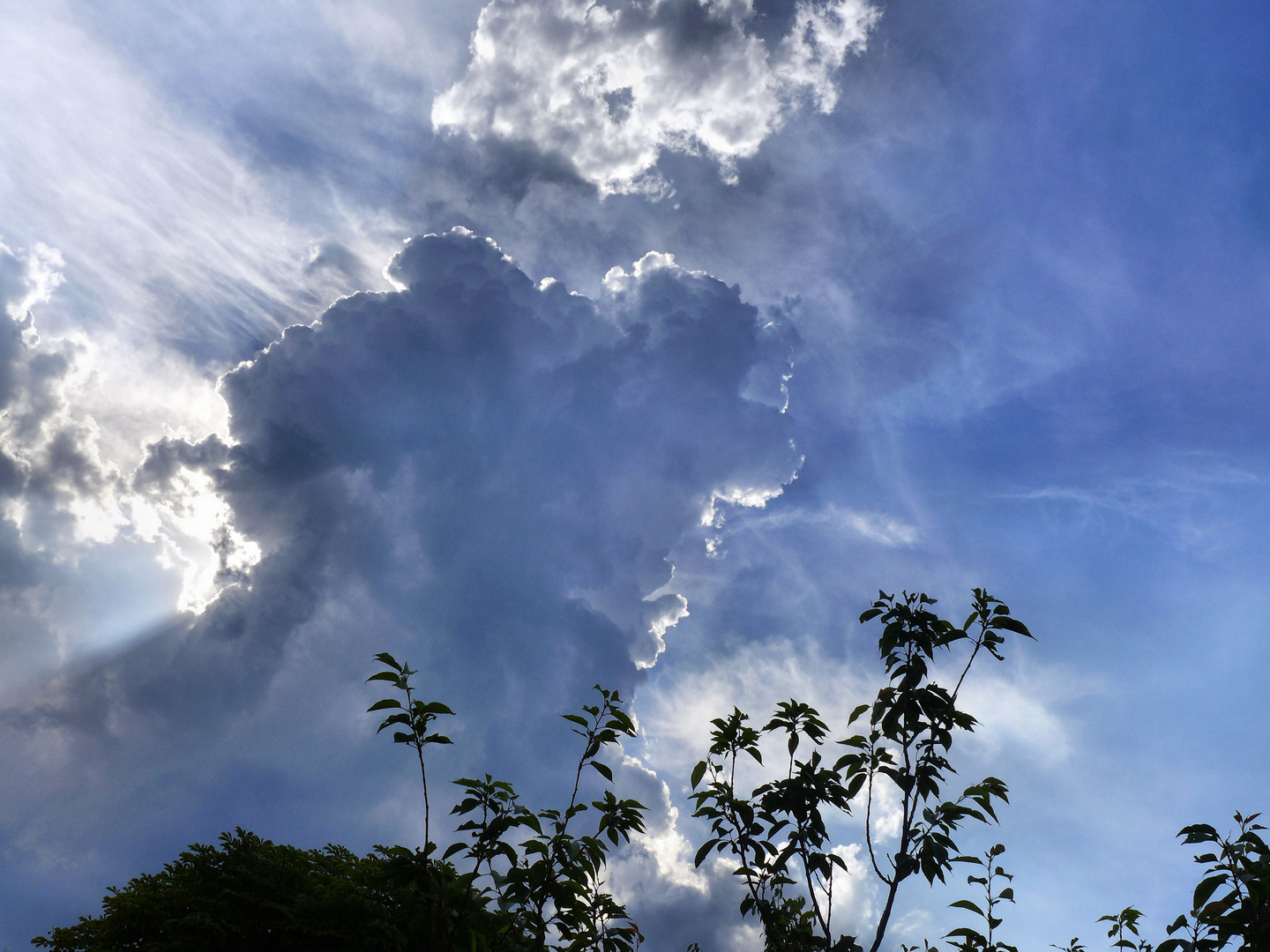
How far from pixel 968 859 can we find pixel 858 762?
3.82ft

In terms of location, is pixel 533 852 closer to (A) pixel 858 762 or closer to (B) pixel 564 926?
(B) pixel 564 926

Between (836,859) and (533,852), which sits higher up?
(836,859)

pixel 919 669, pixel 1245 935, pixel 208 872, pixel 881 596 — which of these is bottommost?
pixel 208 872

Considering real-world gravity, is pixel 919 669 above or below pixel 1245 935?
above

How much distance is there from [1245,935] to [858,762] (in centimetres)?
284

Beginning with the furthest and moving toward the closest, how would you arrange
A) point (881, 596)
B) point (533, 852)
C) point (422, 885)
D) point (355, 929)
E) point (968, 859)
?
1. point (881, 596)
2. point (355, 929)
3. point (968, 859)
4. point (533, 852)
5. point (422, 885)

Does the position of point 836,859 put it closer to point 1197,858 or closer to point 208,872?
point 1197,858

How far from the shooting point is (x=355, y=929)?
6191mm

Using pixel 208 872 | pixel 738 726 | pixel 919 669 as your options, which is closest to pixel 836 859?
pixel 738 726

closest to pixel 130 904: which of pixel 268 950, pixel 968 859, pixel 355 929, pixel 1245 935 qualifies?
pixel 268 950

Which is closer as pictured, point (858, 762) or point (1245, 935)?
point (1245, 935)

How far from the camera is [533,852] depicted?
511cm

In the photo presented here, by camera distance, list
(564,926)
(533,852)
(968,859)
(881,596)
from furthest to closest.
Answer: (881,596) < (968,859) < (564,926) < (533,852)

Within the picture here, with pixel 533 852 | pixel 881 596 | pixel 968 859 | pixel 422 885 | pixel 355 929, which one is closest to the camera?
pixel 422 885
